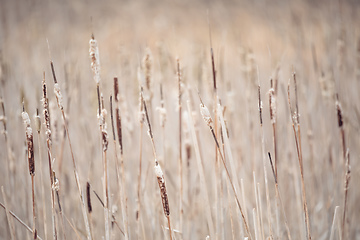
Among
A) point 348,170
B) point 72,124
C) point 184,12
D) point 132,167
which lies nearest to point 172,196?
point 132,167

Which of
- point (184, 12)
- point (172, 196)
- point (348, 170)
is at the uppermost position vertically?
point (184, 12)

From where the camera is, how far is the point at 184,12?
7.45m

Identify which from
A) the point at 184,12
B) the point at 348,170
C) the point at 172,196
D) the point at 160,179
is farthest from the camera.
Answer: the point at 184,12

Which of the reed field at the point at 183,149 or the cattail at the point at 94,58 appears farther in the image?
the reed field at the point at 183,149

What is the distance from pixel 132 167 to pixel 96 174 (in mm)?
310

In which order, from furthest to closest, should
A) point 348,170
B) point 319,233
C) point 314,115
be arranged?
point 314,115, point 319,233, point 348,170

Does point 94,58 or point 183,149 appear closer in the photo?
point 94,58

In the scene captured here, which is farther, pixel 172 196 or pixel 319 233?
pixel 172 196

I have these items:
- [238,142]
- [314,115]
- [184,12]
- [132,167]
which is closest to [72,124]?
[132,167]

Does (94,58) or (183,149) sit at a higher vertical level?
(94,58)

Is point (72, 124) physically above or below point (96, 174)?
above

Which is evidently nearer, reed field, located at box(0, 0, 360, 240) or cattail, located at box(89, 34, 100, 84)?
cattail, located at box(89, 34, 100, 84)

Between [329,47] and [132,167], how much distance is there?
1066 millimetres

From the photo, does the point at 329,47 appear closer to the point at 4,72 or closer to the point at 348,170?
the point at 348,170
